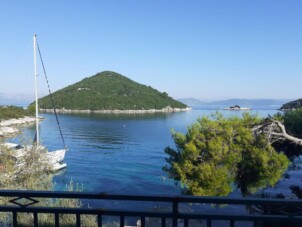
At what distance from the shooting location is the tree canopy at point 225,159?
16.4 meters

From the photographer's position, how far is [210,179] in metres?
16.2

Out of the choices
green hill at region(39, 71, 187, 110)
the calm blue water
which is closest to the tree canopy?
the calm blue water

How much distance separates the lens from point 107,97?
16825cm

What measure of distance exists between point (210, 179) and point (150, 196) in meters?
14.1

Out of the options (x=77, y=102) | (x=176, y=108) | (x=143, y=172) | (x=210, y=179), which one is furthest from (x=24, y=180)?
(x=176, y=108)

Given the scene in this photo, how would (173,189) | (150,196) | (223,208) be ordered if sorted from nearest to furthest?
(150,196) < (223,208) < (173,189)

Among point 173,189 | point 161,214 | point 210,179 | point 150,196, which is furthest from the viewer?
point 173,189

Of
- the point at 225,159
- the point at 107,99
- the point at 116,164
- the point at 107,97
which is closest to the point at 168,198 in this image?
the point at 225,159

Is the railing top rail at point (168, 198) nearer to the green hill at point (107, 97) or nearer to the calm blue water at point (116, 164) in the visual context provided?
the calm blue water at point (116, 164)

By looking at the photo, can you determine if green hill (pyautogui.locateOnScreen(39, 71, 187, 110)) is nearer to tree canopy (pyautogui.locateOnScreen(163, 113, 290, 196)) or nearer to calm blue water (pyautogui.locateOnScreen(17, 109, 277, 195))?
calm blue water (pyautogui.locateOnScreen(17, 109, 277, 195))

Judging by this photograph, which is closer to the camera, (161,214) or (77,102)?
(161,214)

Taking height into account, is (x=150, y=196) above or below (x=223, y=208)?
above

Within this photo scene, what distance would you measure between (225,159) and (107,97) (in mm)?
154329

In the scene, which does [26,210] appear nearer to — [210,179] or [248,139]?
[210,179]
